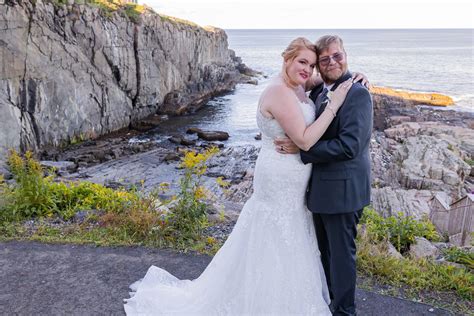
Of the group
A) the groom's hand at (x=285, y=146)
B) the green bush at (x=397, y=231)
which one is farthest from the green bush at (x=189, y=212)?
the green bush at (x=397, y=231)

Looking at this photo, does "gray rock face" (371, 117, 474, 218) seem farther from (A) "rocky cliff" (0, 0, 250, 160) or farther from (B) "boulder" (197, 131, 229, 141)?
(A) "rocky cliff" (0, 0, 250, 160)

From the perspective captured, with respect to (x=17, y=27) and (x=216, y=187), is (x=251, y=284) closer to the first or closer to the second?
(x=216, y=187)

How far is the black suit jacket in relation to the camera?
11.4ft

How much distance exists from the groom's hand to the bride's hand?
0.49m

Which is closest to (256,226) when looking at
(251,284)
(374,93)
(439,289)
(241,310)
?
(251,284)

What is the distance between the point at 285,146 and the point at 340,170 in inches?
21.0

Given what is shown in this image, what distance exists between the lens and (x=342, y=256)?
150 inches

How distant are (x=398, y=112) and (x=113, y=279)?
36554 millimetres

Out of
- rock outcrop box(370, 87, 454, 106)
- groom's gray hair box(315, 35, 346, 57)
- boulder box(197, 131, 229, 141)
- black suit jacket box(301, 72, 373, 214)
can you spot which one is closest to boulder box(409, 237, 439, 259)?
black suit jacket box(301, 72, 373, 214)

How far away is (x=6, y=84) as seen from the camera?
72.5 feet

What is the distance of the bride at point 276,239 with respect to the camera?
3678mm

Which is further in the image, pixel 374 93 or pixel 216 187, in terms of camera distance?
pixel 374 93

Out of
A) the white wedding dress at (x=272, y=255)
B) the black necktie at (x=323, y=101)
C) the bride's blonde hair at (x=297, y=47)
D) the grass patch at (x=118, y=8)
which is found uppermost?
the grass patch at (x=118, y=8)

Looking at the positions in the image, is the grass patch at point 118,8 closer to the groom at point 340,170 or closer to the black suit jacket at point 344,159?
the groom at point 340,170
